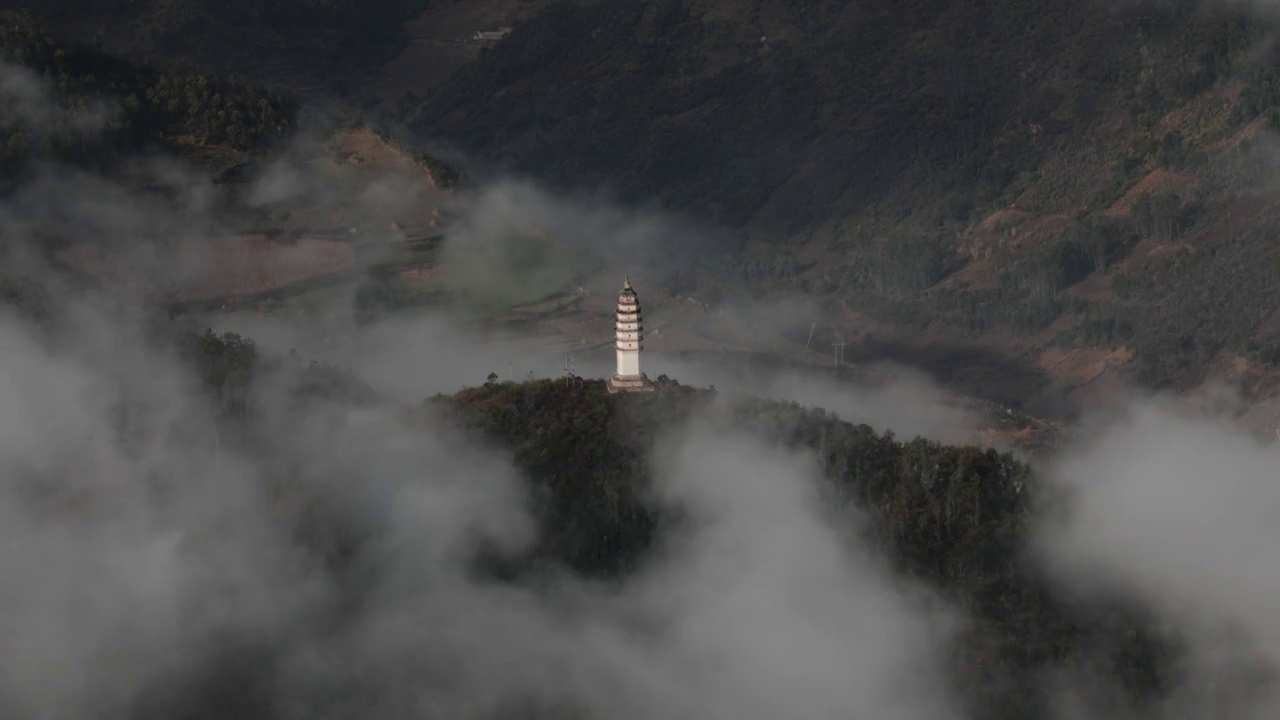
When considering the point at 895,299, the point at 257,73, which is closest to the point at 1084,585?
the point at 895,299

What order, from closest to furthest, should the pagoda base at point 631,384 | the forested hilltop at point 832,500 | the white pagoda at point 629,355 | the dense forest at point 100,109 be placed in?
the forested hilltop at point 832,500, the white pagoda at point 629,355, the pagoda base at point 631,384, the dense forest at point 100,109

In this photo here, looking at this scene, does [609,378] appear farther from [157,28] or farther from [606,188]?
[157,28]

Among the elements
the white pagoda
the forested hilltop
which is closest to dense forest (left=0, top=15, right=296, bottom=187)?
the forested hilltop

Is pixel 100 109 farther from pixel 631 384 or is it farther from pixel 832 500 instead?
pixel 832 500

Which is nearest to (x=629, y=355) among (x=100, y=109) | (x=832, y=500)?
(x=832, y=500)

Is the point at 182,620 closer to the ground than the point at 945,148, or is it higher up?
closer to the ground

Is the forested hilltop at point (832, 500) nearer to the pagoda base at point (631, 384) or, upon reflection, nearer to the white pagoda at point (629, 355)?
the pagoda base at point (631, 384)

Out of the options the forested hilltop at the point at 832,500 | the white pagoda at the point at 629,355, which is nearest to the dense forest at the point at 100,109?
the forested hilltop at the point at 832,500

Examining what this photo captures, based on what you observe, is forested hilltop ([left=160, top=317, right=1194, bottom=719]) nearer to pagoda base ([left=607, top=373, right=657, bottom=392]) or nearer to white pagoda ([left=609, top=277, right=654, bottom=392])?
pagoda base ([left=607, top=373, right=657, bottom=392])
